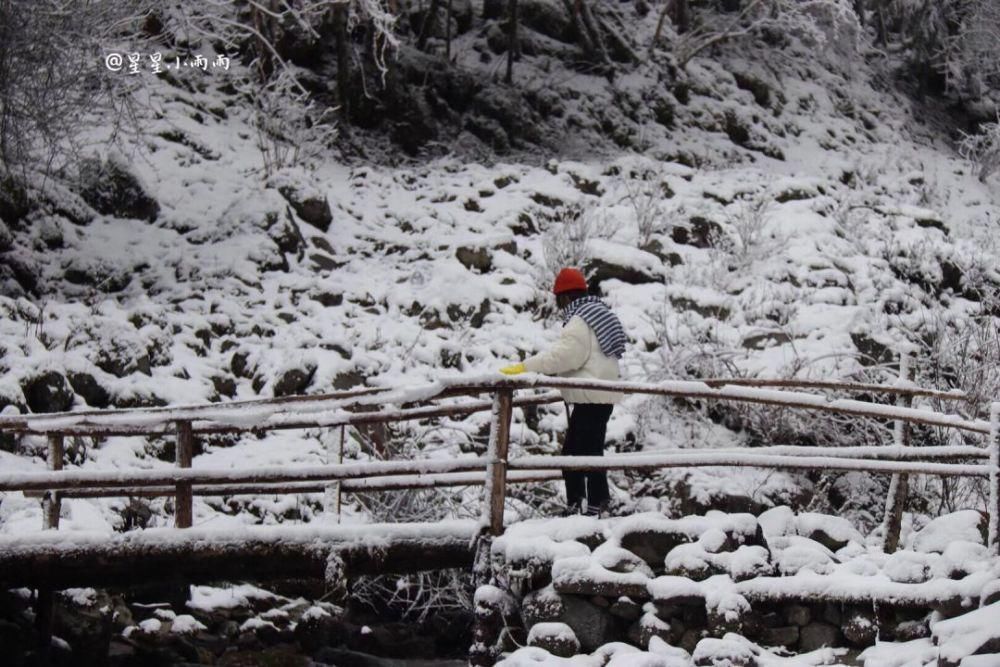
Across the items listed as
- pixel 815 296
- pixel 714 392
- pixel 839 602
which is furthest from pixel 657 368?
pixel 839 602

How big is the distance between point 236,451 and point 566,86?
30.3ft

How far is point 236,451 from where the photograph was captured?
30.0ft

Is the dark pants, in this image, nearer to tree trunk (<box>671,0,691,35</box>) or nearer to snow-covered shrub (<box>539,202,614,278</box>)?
snow-covered shrub (<box>539,202,614,278</box>)

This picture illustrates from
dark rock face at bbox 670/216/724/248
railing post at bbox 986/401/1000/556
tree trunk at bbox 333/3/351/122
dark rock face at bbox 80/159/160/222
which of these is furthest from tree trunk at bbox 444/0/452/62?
railing post at bbox 986/401/1000/556

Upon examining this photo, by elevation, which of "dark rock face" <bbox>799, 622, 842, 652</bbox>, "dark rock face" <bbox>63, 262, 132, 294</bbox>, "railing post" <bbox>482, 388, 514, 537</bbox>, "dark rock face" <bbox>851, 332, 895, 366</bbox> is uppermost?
"railing post" <bbox>482, 388, 514, 537</bbox>

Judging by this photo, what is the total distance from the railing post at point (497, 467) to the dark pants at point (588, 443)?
987 millimetres

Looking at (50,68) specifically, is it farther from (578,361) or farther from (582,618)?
(582,618)

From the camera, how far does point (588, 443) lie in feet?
20.8

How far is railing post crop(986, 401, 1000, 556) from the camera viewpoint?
16.8 feet

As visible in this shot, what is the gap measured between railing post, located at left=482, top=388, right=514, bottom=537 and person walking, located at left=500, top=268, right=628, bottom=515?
81 centimetres

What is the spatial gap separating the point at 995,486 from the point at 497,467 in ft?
7.99

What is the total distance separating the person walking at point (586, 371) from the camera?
6219mm

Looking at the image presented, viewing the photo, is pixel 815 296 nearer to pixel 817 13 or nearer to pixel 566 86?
pixel 566 86

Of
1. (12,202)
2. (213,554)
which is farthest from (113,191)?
(213,554)
